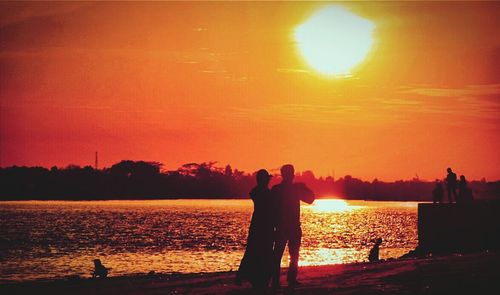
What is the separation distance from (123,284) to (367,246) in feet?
241

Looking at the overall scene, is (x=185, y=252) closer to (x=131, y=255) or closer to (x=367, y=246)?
(x=131, y=255)

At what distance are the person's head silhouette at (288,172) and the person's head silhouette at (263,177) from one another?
0.35m

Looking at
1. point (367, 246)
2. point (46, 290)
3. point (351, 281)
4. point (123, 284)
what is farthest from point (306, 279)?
point (367, 246)

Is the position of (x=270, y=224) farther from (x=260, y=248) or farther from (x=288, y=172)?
(x=288, y=172)

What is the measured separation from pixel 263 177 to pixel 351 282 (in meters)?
3.86

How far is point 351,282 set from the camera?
15.7 meters

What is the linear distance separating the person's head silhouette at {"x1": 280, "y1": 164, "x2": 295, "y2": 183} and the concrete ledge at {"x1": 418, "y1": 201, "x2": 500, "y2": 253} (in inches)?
951

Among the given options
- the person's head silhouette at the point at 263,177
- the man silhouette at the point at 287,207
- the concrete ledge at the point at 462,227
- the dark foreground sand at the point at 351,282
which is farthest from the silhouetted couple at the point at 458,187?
the person's head silhouette at the point at 263,177

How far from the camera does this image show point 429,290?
13727mm

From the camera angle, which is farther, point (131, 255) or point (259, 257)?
point (131, 255)

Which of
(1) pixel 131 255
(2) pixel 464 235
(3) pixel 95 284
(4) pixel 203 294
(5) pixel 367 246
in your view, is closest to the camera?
(4) pixel 203 294

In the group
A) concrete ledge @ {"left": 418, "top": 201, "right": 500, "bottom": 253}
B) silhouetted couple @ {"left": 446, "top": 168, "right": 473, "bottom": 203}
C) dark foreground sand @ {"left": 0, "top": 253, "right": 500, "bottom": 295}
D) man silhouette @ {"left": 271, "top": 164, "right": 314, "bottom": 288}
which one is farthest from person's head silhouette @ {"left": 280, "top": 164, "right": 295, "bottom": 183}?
concrete ledge @ {"left": 418, "top": 201, "right": 500, "bottom": 253}

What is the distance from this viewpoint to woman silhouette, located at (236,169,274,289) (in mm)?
13609

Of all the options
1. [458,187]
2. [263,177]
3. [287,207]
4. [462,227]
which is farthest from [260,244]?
[458,187]
